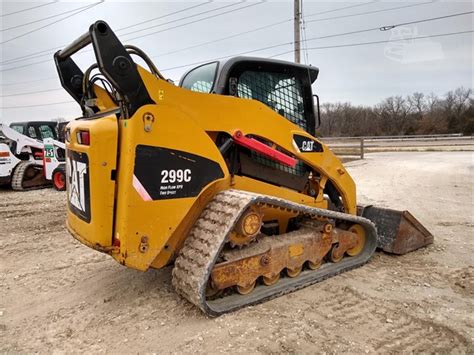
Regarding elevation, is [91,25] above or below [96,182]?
above

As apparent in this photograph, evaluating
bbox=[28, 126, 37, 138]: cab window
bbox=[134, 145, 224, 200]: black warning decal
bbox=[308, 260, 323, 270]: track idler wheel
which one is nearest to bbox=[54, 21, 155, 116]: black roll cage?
bbox=[134, 145, 224, 200]: black warning decal

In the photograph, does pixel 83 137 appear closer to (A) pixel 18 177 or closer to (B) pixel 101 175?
(B) pixel 101 175

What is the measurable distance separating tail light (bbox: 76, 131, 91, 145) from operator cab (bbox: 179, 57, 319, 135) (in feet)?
4.24

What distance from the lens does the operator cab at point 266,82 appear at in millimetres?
3891

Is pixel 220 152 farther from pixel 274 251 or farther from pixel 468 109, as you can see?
pixel 468 109

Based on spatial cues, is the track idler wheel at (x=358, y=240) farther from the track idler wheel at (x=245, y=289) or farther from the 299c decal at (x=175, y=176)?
the 299c decal at (x=175, y=176)

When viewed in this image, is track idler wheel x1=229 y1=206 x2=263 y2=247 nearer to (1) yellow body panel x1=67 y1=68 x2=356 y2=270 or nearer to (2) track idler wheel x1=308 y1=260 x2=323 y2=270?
(1) yellow body panel x1=67 y1=68 x2=356 y2=270

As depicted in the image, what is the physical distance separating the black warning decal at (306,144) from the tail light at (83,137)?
2.00m

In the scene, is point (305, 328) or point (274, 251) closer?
point (305, 328)

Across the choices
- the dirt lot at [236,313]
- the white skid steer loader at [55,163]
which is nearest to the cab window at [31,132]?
the white skid steer loader at [55,163]

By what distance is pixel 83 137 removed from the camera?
3264 mm

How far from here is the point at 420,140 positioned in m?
35.5

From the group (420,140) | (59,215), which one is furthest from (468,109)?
(59,215)

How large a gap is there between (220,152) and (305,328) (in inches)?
64.5
